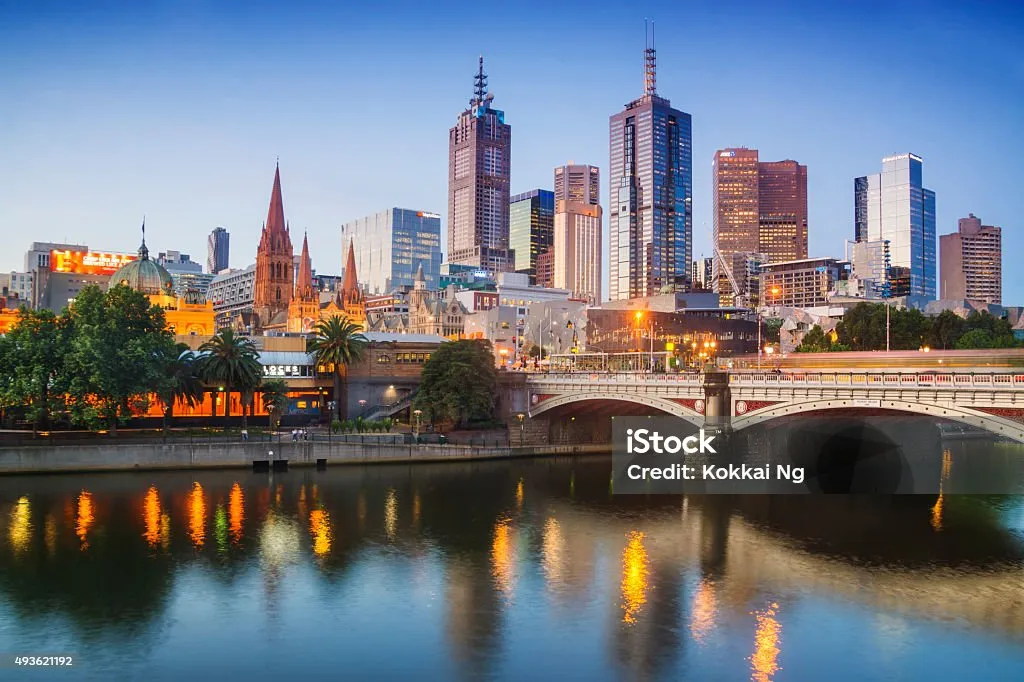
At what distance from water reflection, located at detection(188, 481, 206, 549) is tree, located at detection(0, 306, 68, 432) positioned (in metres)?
18.1

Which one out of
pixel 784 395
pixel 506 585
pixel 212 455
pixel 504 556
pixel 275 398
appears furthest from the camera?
pixel 275 398

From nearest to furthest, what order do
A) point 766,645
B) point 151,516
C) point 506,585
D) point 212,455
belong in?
point 766,645 → point 506,585 → point 151,516 → point 212,455

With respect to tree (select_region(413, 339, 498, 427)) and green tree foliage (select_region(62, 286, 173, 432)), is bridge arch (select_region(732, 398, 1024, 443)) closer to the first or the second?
tree (select_region(413, 339, 498, 427))

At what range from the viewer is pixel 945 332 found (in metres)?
144

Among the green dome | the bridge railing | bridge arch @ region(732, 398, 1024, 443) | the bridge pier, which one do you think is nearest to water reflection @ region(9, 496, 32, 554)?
the bridge pier

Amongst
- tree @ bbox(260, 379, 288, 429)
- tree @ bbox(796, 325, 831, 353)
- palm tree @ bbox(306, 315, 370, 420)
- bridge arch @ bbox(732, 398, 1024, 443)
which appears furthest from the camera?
tree @ bbox(796, 325, 831, 353)

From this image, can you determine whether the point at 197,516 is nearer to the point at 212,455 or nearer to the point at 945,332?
the point at 212,455

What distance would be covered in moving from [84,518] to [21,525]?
13.2ft

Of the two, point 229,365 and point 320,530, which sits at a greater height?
point 229,365

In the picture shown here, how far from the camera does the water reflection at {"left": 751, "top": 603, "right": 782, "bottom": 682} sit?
3559 centimetres

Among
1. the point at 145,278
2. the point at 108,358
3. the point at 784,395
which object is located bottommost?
the point at 784,395

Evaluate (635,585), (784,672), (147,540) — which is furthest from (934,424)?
(147,540)

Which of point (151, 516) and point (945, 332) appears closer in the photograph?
point (151, 516)

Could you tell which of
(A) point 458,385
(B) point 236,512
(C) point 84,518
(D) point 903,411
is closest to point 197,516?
(B) point 236,512
